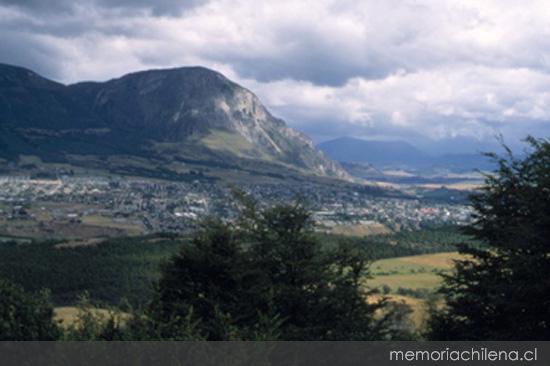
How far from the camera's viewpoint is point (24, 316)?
18.3 m

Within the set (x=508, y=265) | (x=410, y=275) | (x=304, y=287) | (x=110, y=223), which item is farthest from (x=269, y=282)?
(x=110, y=223)

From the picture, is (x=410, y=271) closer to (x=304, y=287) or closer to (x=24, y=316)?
(x=304, y=287)

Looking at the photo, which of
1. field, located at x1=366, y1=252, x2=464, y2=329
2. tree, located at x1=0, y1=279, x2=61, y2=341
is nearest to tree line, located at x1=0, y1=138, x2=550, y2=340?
tree, located at x1=0, y1=279, x2=61, y2=341

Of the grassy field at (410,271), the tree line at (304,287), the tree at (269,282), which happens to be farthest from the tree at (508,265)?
the grassy field at (410,271)

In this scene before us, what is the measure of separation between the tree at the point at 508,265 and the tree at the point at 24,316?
11685 millimetres

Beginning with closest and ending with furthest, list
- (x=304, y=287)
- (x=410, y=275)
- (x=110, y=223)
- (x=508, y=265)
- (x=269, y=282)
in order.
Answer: (x=508, y=265)
(x=269, y=282)
(x=304, y=287)
(x=410, y=275)
(x=110, y=223)

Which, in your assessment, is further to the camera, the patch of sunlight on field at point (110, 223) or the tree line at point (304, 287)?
the patch of sunlight on field at point (110, 223)

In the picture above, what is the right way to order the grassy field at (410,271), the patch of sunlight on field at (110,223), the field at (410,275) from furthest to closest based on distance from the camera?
the patch of sunlight on field at (110,223)
the grassy field at (410,271)
the field at (410,275)

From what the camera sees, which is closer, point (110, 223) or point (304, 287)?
point (304, 287)

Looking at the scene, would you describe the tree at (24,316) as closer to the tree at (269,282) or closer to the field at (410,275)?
the tree at (269,282)

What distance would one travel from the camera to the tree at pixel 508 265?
16.5 metres

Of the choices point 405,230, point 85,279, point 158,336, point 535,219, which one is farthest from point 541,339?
point 405,230

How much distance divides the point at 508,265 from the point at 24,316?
13.7 metres

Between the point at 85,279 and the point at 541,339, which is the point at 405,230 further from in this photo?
the point at 541,339
